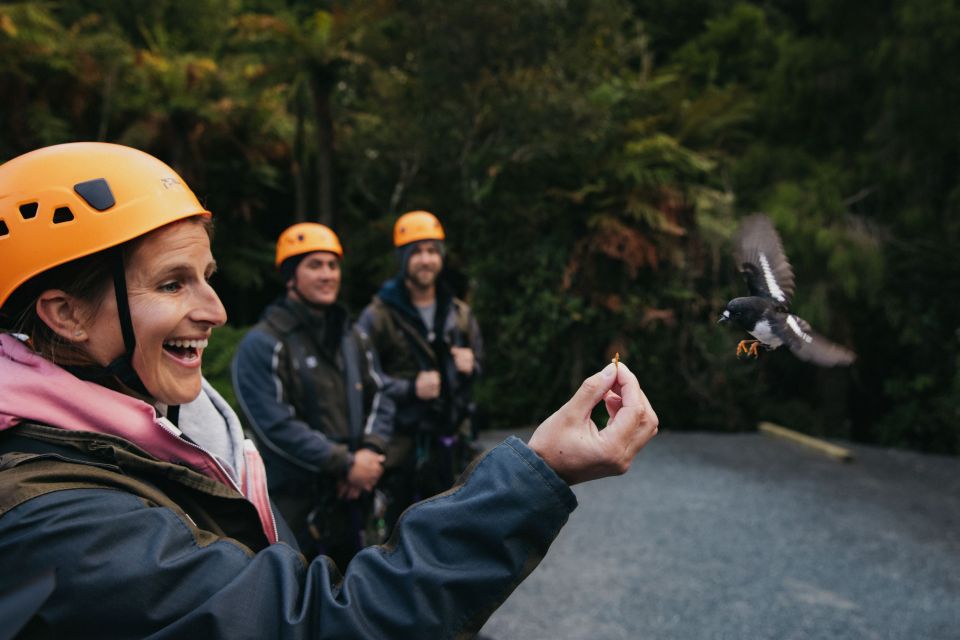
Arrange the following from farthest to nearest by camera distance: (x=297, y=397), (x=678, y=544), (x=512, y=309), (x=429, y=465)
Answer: (x=512, y=309)
(x=678, y=544)
(x=429, y=465)
(x=297, y=397)

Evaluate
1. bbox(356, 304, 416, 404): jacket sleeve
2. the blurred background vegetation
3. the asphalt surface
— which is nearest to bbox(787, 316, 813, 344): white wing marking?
bbox(356, 304, 416, 404): jacket sleeve

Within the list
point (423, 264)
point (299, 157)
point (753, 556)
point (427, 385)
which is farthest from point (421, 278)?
point (299, 157)

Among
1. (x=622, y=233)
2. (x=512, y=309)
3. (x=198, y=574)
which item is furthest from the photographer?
(x=512, y=309)

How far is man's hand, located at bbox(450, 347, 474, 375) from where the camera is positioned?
555cm

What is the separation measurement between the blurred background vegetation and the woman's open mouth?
30.9 ft

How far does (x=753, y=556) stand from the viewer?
673 cm

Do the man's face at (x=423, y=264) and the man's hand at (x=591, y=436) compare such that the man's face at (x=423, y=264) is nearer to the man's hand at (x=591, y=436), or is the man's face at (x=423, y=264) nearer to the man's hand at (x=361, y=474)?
the man's hand at (x=361, y=474)

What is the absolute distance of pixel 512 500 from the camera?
50.2 inches

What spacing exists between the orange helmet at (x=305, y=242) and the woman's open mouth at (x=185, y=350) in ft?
10.3

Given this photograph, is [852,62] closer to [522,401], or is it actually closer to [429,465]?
[522,401]

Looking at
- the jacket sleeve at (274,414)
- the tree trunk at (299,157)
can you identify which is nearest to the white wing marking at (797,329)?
the jacket sleeve at (274,414)

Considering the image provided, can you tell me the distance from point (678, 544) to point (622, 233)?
5.10m

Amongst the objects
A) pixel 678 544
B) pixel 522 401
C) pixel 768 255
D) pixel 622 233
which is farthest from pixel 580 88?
pixel 768 255

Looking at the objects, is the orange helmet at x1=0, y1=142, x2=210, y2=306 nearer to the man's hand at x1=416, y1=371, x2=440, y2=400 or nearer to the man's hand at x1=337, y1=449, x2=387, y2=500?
the man's hand at x1=337, y1=449, x2=387, y2=500
